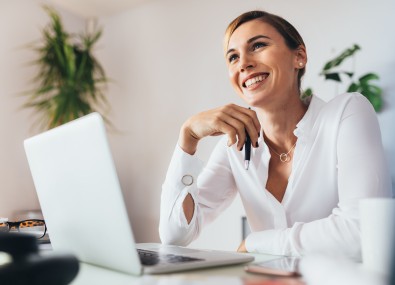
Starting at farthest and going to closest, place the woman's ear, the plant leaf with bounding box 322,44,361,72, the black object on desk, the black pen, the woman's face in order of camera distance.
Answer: the plant leaf with bounding box 322,44,361,72 → the woman's ear → the woman's face → the black pen → the black object on desk

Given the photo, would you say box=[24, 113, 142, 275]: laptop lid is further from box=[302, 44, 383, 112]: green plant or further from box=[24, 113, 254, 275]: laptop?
box=[302, 44, 383, 112]: green plant

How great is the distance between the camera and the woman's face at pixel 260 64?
1.46m

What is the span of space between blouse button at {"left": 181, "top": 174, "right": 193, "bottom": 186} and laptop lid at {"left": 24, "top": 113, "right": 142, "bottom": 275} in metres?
0.47

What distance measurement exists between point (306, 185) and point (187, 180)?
1.19 feet

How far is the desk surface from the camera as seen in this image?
583 millimetres

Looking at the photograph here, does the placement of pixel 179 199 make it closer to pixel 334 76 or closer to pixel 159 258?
pixel 159 258

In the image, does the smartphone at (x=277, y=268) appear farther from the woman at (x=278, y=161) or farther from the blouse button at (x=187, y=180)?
the blouse button at (x=187, y=180)

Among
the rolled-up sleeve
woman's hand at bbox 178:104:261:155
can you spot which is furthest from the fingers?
the rolled-up sleeve

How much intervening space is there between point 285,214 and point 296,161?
0.16 metres

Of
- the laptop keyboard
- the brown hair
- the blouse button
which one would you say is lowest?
the laptop keyboard

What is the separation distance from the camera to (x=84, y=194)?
2.24ft

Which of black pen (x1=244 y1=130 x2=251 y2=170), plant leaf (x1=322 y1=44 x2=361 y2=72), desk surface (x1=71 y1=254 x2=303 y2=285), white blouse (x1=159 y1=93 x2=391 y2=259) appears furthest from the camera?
plant leaf (x1=322 y1=44 x2=361 y2=72)

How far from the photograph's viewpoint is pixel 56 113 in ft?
10.1

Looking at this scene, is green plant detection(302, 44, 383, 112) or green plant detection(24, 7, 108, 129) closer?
green plant detection(302, 44, 383, 112)
